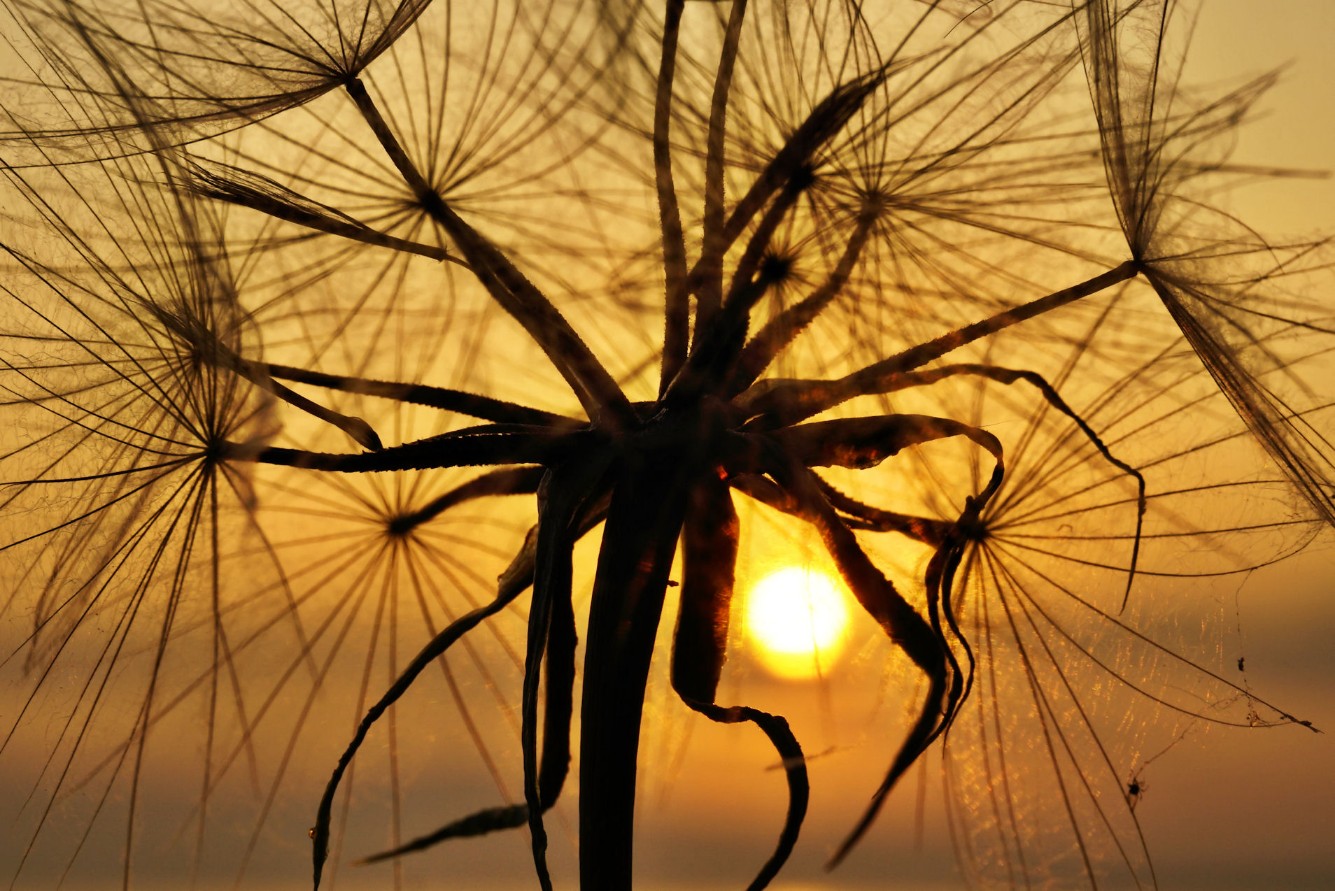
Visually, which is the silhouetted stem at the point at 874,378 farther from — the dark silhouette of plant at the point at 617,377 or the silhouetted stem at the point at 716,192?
the silhouetted stem at the point at 716,192

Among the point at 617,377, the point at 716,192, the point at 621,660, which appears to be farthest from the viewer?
the point at 617,377

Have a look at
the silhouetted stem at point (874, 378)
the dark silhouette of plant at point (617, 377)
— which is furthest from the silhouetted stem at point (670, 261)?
the silhouetted stem at point (874, 378)

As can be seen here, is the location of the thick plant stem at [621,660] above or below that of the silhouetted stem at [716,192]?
below

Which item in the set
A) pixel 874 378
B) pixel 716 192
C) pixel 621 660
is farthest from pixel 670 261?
pixel 621 660

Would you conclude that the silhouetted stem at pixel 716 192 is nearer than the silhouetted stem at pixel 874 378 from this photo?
No

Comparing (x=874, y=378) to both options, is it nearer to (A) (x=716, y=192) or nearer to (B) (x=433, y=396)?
(A) (x=716, y=192)

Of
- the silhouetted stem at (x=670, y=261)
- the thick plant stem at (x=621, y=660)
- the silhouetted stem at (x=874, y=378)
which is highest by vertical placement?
the silhouetted stem at (x=670, y=261)

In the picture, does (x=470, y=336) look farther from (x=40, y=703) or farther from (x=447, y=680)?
(x=40, y=703)

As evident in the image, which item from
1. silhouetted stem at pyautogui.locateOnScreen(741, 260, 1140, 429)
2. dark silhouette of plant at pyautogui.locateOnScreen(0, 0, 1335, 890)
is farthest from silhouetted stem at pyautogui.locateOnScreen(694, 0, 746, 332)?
silhouetted stem at pyautogui.locateOnScreen(741, 260, 1140, 429)
